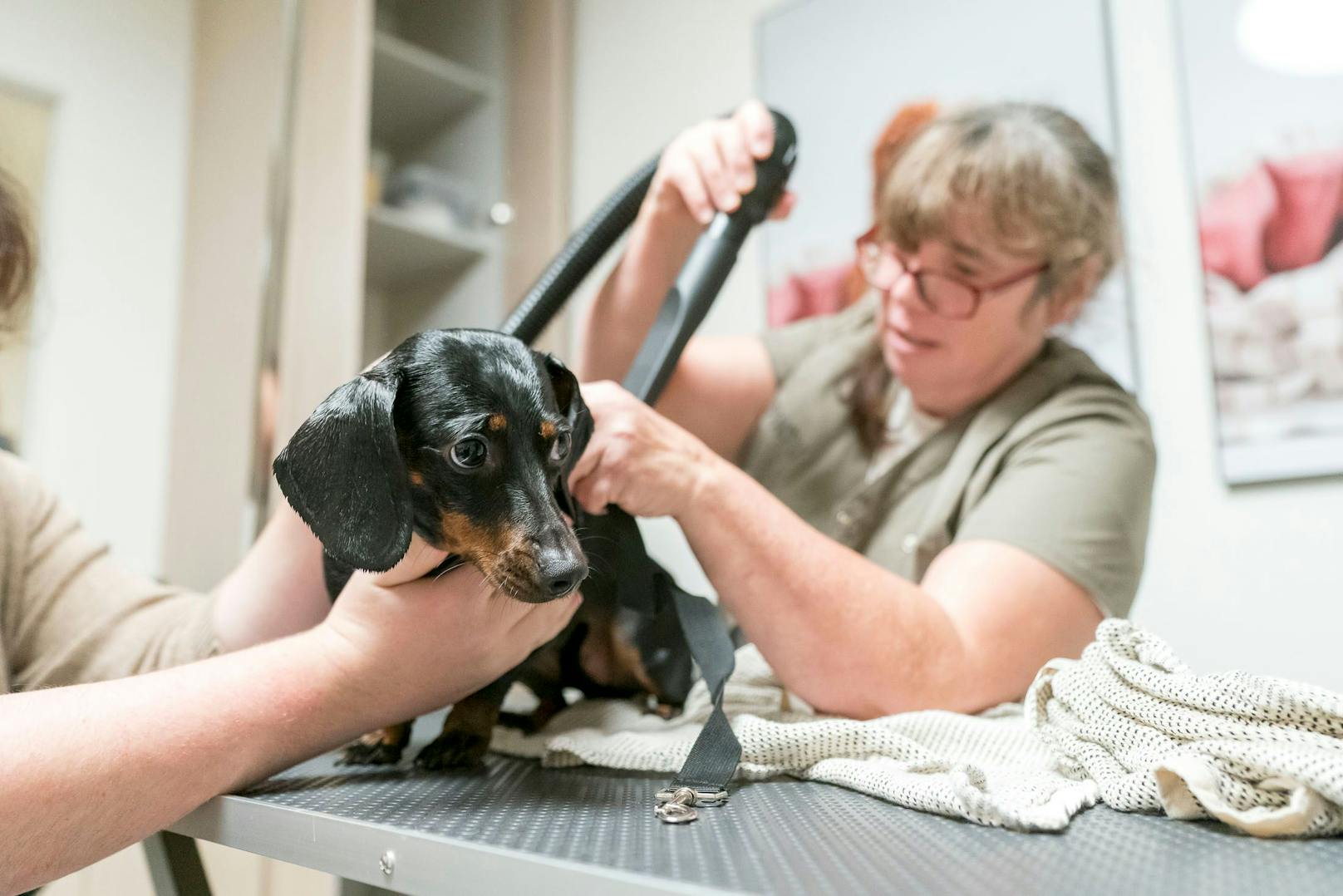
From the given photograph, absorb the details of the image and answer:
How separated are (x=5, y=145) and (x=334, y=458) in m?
1.35

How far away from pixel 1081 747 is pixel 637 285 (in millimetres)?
740

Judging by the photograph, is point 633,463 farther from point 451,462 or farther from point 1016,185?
point 1016,185

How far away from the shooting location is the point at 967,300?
1.12m

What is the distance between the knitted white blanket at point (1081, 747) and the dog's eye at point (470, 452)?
0.25 m

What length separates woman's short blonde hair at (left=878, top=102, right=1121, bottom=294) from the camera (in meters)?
1.12

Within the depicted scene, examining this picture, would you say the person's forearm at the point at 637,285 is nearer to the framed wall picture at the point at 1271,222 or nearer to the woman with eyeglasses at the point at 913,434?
the woman with eyeglasses at the point at 913,434

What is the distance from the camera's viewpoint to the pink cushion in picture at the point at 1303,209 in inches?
49.0

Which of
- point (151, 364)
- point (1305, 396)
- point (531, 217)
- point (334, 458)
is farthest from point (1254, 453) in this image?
point (151, 364)

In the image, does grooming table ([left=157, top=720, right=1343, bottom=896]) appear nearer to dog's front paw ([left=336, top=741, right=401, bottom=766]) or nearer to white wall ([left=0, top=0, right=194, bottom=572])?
dog's front paw ([left=336, top=741, right=401, bottom=766])

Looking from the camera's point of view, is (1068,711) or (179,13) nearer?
(1068,711)

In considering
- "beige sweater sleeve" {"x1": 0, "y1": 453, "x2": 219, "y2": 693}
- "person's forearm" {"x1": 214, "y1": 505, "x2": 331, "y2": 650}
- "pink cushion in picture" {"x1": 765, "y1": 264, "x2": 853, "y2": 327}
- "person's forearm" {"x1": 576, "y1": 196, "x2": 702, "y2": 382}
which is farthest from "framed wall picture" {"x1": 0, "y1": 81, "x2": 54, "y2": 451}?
"pink cushion in picture" {"x1": 765, "y1": 264, "x2": 853, "y2": 327}

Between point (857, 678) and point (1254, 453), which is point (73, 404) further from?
point (1254, 453)

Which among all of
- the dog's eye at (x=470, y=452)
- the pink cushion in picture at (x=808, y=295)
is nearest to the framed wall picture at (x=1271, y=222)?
the pink cushion in picture at (x=808, y=295)

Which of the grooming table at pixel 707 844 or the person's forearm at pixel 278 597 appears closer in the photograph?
the grooming table at pixel 707 844
